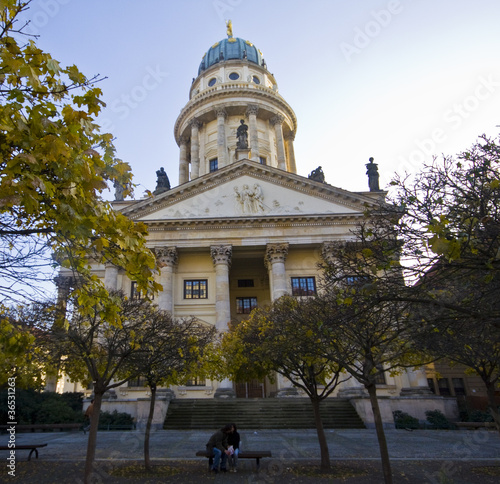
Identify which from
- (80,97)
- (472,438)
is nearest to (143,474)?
(80,97)

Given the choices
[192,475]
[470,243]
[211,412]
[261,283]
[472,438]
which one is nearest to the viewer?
[470,243]

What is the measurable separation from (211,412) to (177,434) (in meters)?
4.20

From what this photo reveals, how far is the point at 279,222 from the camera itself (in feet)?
111

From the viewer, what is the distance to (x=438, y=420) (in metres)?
26.6

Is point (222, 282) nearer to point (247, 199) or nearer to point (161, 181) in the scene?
point (247, 199)

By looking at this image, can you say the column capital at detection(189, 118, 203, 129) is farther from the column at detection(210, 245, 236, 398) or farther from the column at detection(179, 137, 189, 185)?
the column at detection(210, 245, 236, 398)

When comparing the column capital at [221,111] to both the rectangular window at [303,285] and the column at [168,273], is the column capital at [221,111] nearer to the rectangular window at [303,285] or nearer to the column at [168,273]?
the column at [168,273]

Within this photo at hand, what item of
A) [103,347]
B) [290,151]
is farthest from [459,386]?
[290,151]

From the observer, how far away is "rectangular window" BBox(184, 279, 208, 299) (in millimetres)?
34531

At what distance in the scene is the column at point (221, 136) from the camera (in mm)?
48156

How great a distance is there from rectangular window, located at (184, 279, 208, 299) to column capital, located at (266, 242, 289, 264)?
20.8 feet

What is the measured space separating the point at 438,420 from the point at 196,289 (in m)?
20.4

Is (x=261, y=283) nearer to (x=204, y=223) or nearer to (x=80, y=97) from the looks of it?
(x=204, y=223)

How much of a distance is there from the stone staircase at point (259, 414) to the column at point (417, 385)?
18.2 feet
